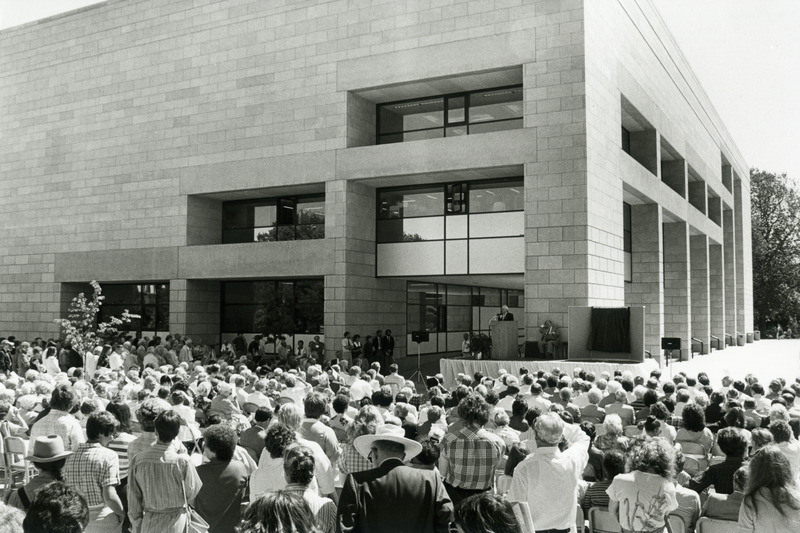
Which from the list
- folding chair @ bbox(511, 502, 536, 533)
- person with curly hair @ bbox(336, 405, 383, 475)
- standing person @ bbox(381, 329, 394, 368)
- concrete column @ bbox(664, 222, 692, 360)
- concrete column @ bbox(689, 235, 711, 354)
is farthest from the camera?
concrete column @ bbox(689, 235, 711, 354)

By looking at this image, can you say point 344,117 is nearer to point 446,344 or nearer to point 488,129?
point 488,129

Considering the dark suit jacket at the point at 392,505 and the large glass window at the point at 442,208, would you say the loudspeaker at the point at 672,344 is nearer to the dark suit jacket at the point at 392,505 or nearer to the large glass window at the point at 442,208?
the large glass window at the point at 442,208

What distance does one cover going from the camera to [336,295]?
82.2ft

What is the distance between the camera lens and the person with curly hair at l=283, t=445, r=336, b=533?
443 centimetres

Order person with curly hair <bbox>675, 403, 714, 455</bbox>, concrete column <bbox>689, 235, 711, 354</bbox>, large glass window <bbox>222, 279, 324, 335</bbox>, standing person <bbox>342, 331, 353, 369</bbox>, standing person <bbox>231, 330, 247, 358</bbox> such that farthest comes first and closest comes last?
concrete column <bbox>689, 235, 711, 354</bbox>, large glass window <bbox>222, 279, 324, 335</bbox>, standing person <bbox>231, 330, 247, 358</bbox>, standing person <bbox>342, 331, 353, 369</bbox>, person with curly hair <bbox>675, 403, 714, 455</bbox>

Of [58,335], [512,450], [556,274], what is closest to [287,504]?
[512,450]

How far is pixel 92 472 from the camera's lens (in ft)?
17.6

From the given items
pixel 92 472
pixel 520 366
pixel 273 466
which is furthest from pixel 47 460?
pixel 520 366

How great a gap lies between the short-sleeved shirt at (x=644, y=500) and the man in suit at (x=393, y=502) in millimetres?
1513

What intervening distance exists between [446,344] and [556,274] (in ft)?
31.0

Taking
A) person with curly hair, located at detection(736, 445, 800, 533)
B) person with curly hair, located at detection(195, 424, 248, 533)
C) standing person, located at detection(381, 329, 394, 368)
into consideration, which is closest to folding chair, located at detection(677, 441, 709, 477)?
person with curly hair, located at detection(736, 445, 800, 533)

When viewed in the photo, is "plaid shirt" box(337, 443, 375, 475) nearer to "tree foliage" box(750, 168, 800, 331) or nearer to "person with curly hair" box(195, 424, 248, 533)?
"person with curly hair" box(195, 424, 248, 533)

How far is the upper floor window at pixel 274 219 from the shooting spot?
27953 millimetres

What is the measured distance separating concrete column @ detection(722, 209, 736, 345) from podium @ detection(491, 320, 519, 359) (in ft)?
101
